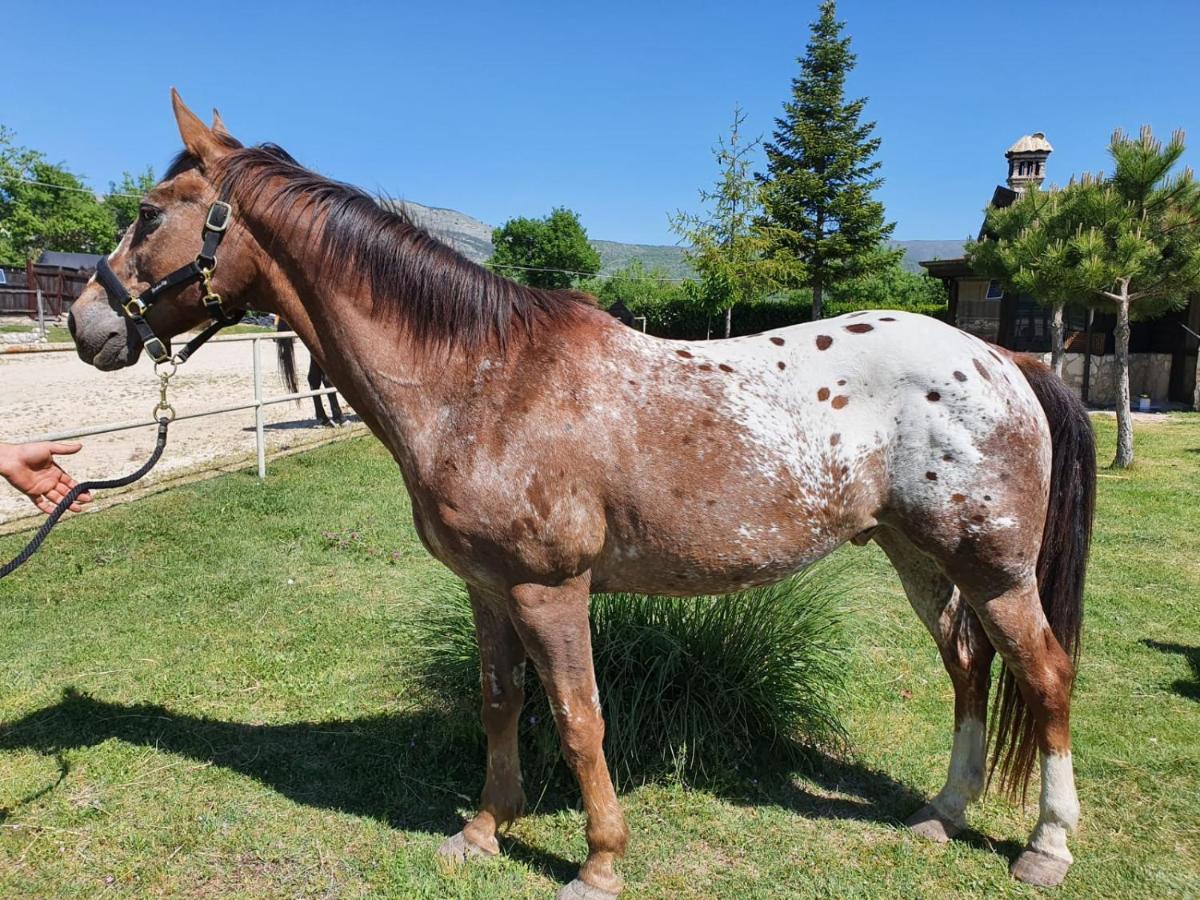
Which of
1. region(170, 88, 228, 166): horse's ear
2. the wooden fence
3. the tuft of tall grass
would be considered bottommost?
the tuft of tall grass

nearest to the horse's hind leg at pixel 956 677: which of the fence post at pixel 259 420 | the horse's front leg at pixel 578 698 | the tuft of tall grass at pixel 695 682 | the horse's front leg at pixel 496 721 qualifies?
the tuft of tall grass at pixel 695 682

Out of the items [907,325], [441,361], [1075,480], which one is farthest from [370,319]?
[1075,480]

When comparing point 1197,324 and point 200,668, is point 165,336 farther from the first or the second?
point 1197,324

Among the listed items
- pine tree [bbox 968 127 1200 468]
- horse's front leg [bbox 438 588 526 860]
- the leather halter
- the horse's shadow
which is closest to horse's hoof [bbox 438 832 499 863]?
horse's front leg [bbox 438 588 526 860]

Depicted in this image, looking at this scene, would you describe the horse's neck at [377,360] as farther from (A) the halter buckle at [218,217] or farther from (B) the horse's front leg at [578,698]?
(B) the horse's front leg at [578,698]

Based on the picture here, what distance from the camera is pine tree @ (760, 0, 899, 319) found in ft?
98.1

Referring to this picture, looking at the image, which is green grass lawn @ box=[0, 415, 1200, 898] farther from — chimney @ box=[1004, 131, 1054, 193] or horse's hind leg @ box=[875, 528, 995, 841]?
chimney @ box=[1004, 131, 1054, 193]

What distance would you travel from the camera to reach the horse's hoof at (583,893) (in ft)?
8.38

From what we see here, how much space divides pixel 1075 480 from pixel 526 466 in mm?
2080

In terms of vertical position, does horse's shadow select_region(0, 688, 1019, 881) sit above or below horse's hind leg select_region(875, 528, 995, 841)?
below

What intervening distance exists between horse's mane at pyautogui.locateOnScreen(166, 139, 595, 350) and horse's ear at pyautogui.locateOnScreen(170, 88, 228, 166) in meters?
0.04

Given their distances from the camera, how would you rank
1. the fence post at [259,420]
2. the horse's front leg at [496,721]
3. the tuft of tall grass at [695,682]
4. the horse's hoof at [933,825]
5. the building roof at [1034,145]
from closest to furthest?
1. the horse's front leg at [496,721]
2. the horse's hoof at [933,825]
3. the tuft of tall grass at [695,682]
4. the fence post at [259,420]
5. the building roof at [1034,145]

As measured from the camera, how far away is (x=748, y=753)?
3447mm

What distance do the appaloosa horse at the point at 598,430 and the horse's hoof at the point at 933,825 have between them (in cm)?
27
